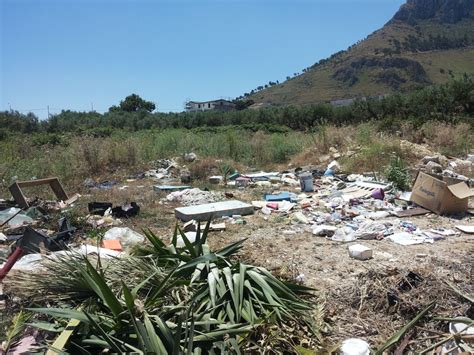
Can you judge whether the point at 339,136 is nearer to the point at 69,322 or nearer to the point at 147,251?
the point at 147,251

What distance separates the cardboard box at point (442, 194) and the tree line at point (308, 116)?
25.3 ft

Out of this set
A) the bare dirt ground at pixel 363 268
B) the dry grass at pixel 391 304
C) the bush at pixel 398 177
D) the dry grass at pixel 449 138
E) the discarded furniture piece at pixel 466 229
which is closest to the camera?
the dry grass at pixel 391 304

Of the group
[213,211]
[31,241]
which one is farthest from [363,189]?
[31,241]

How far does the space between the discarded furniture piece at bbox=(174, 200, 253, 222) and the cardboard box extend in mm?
2543

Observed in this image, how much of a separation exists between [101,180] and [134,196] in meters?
2.49

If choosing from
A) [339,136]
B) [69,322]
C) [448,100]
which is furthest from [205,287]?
[448,100]

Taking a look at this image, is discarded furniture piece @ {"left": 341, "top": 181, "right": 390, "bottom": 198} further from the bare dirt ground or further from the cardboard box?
the bare dirt ground

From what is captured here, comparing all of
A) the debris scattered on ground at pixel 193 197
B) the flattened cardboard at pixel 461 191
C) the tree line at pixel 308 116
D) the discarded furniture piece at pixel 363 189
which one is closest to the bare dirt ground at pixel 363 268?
the flattened cardboard at pixel 461 191

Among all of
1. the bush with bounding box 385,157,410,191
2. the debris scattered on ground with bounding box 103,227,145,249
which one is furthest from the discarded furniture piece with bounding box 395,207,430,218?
the debris scattered on ground with bounding box 103,227,145,249

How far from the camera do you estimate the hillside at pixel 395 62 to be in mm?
60656

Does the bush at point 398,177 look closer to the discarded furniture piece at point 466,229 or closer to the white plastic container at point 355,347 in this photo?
the discarded furniture piece at point 466,229

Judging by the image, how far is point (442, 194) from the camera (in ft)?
17.2

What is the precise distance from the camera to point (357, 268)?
354cm

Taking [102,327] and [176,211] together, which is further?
[176,211]
